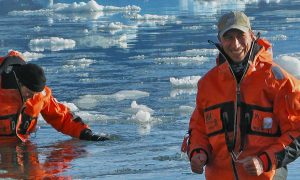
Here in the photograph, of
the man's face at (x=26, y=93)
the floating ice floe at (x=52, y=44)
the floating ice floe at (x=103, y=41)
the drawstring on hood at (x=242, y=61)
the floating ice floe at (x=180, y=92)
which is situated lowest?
the floating ice floe at (x=103, y=41)

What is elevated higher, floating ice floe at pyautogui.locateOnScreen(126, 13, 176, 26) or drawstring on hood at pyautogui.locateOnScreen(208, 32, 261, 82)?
drawstring on hood at pyautogui.locateOnScreen(208, 32, 261, 82)

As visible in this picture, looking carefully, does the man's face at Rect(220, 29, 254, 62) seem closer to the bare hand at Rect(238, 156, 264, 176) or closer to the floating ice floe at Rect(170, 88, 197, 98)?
the bare hand at Rect(238, 156, 264, 176)

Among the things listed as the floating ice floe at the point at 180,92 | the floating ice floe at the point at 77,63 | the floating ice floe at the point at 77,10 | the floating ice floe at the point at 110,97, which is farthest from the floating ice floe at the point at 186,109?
the floating ice floe at the point at 77,10

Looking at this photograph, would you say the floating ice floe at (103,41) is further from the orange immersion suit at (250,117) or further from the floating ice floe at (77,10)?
the orange immersion suit at (250,117)

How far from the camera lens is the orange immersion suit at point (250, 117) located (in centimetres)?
362

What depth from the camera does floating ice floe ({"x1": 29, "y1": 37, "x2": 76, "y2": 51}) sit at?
60.6 feet

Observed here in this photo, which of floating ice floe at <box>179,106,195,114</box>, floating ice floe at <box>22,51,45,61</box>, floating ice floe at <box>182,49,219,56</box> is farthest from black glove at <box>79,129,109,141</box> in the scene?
floating ice floe at <box>22,51,45,61</box>

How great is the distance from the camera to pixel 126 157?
7434mm

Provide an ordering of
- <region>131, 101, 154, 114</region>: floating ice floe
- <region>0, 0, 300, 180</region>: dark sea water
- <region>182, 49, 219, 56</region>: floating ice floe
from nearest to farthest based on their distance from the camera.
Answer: <region>0, 0, 300, 180</region>: dark sea water < <region>131, 101, 154, 114</region>: floating ice floe < <region>182, 49, 219, 56</region>: floating ice floe

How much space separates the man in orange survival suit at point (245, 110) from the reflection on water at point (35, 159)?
301cm

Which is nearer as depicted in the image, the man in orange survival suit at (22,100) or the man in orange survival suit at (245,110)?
the man in orange survival suit at (245,110)

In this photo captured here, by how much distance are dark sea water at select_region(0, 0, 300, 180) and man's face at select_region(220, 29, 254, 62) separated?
8.87ft

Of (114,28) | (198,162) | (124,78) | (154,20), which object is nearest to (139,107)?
(124,78)

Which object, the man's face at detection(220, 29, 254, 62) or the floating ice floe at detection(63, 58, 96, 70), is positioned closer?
the man's face at detection(220, 29, 254, 62)
